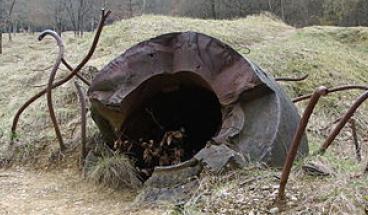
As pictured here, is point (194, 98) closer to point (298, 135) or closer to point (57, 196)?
point (57, 196)

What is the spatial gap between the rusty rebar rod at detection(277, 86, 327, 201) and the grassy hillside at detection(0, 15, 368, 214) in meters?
0.14

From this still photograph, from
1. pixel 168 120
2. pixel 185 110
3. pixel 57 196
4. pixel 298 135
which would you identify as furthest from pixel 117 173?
pixel 298 135

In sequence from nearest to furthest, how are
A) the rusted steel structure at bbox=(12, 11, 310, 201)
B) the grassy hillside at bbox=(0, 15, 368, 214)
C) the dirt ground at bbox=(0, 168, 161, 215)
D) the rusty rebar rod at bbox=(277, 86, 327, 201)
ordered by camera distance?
the rusty rebar rod at bbox=(277, 86, 327, 201)
the grassy hillside at bbox=(0, 15, 368, 214)
the rusted steel structure at bbox=(12, 11, 310, 201)
the dirt ground at bbox=(0, 168, 161, 215)

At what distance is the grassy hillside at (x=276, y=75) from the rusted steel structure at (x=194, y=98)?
39cm

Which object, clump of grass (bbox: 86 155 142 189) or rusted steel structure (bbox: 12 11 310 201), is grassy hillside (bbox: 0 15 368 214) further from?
clump of grass (bbox: 86 155 142 189)

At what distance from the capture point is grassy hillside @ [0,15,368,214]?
3.19m

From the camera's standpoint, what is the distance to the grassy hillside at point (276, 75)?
10.5ft

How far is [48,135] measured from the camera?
228 inches

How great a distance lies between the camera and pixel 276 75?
8.87 metres

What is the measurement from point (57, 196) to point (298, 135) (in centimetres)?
232

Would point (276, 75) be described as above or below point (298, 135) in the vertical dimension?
below

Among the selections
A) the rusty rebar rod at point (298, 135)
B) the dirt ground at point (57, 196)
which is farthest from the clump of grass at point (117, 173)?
the rusty rebar rod at point (298, 135)

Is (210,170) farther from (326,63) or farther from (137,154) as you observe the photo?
(326,63)

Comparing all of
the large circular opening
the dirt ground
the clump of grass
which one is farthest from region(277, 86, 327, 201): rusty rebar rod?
the clump of grass
